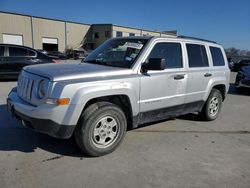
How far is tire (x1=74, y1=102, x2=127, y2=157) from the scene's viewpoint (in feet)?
12.3

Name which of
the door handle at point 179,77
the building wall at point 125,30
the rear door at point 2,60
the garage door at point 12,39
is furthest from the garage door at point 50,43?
the door handle at point 179,77

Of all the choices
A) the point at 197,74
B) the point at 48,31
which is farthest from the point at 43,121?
the point at 48,31

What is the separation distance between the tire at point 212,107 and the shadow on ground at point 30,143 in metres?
3.18

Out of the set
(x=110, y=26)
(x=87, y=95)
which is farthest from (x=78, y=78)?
(x=110, y=26)

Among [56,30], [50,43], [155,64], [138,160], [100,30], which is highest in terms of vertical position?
[100,30]

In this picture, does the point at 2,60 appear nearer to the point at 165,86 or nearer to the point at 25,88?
the point at 25,88

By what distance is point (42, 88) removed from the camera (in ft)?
11.7

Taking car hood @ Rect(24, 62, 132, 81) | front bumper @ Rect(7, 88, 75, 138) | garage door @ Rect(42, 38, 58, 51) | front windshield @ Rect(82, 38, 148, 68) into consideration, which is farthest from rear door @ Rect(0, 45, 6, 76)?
garage door @ Rect(42, 38, 58, 51)

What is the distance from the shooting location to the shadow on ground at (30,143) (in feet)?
13.6

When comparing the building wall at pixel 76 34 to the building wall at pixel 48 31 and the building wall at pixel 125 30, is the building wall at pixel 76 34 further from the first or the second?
the building wall at pixel 125 30

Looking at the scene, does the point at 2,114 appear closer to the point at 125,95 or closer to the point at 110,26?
the point at 125,95

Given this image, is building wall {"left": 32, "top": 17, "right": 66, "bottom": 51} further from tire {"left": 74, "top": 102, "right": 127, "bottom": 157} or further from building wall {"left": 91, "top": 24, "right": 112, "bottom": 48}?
tire {"left": 74, "top": 102, "right": 127, "bottom": 157}

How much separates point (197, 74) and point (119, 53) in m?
1.72

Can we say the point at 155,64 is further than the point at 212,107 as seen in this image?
No
